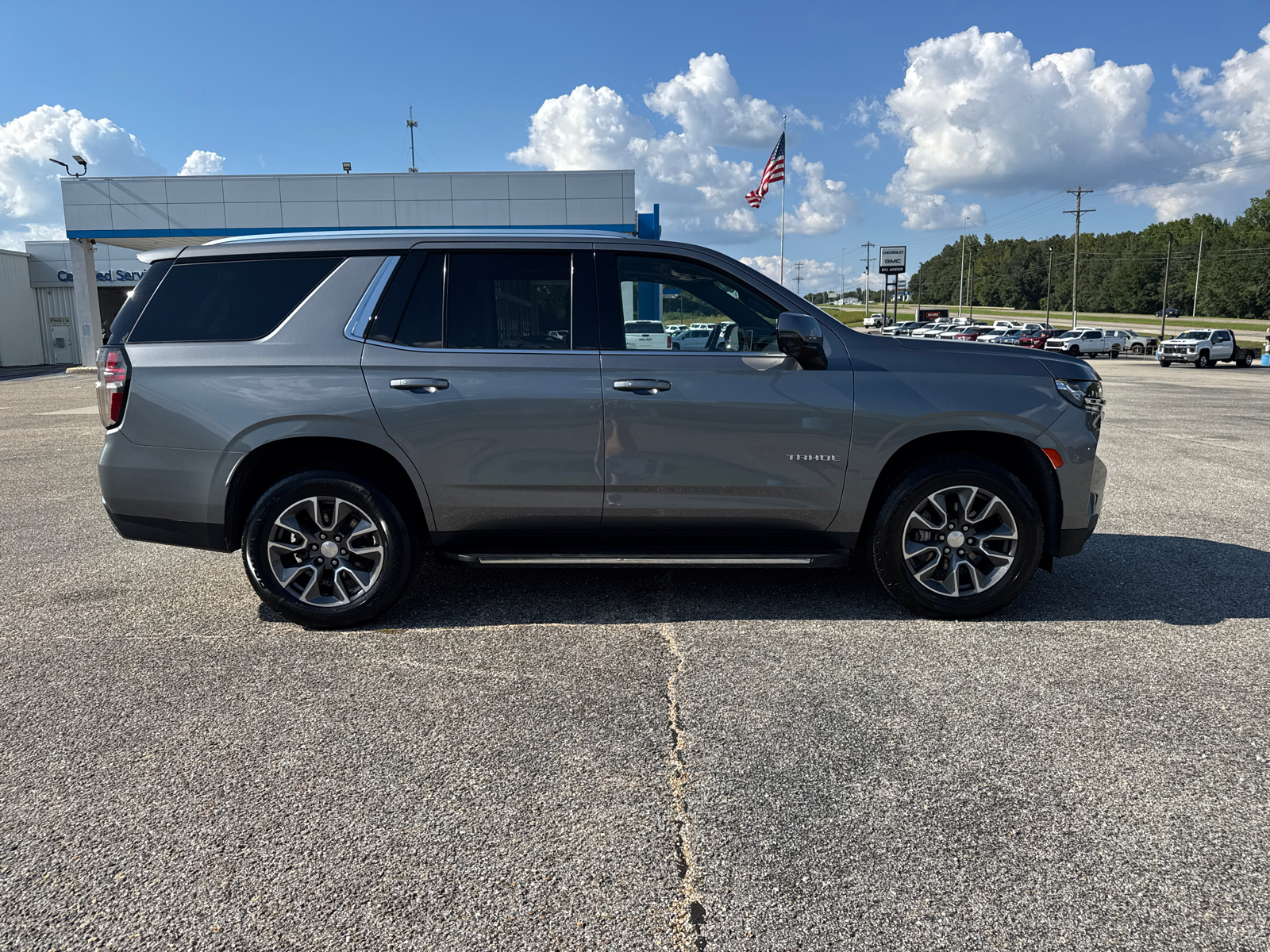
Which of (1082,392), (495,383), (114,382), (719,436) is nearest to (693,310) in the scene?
(719,436)

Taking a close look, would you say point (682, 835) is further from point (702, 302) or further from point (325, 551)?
point (702, 302)

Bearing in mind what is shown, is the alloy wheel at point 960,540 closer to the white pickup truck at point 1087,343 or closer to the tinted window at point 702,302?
the tinted window at point 702,302

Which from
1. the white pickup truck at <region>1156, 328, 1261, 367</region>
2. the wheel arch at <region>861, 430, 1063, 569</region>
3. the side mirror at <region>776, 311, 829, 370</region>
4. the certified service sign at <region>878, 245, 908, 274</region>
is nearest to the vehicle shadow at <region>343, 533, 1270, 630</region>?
the wheel arch at <region>861, 430, 1063, 569</region>

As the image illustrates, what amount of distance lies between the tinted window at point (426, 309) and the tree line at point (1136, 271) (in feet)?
390

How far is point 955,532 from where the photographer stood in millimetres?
4457

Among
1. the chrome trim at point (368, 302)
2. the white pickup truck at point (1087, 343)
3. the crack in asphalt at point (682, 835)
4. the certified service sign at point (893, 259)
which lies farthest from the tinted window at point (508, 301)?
the certified service sign at point (893, 259)

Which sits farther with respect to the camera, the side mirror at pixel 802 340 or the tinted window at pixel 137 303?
the tinted window at pixel 137 303

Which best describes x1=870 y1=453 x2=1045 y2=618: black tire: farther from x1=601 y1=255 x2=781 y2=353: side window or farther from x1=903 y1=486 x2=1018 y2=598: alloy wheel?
x1=601 y1=255 x2=781 y2=353: side window

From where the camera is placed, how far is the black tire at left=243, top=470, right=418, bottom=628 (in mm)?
4328

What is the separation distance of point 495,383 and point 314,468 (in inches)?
40.6

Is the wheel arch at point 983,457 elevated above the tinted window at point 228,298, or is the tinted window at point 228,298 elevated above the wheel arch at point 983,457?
the tinted window at point 228,298

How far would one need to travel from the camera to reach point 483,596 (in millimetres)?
4996

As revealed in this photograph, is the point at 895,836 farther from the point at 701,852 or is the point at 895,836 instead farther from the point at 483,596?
the point at 483,596

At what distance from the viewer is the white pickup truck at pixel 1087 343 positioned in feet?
152
